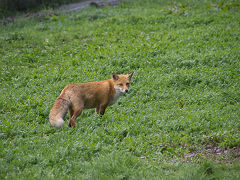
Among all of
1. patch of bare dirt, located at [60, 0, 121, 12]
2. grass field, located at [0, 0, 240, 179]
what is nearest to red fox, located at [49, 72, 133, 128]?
grass field, located at [0, 0, 240, 179]

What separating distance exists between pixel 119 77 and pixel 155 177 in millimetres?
3780

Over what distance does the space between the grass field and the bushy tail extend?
0.31 meters

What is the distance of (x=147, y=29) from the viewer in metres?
15.7

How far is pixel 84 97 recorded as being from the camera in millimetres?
8180

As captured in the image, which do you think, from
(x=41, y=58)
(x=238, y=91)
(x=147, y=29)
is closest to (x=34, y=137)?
(x=238, y=91)

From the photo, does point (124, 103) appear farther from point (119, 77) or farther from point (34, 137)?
point (34, 137)

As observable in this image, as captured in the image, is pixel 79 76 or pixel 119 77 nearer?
pixel 119 77

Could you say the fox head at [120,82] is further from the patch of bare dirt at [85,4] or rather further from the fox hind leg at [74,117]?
the patch of bare dirt at [85,4]

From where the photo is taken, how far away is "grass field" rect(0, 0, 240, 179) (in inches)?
244

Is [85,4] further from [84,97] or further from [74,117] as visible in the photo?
[74,117]

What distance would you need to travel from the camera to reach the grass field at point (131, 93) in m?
6.20

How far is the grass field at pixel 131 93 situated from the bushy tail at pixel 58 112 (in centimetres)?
31

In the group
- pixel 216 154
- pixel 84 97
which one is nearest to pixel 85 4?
pixel 84 97

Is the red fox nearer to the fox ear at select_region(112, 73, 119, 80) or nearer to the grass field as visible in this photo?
the fox ear at select_region(112, 73, 119, 80)
